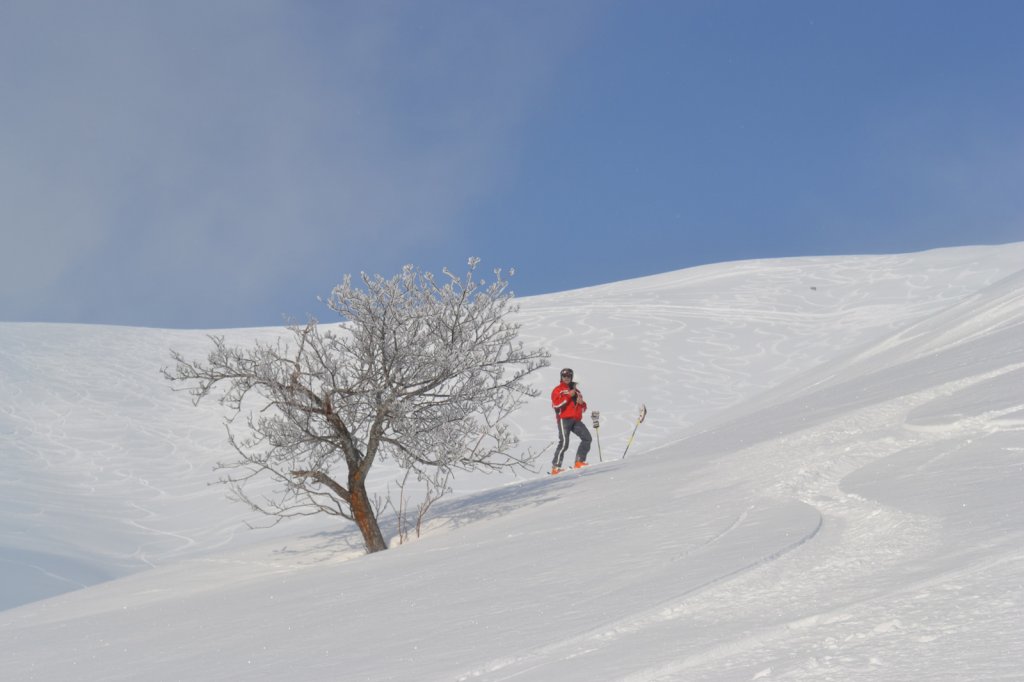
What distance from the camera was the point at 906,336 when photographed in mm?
14344

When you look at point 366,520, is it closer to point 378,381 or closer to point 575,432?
point 378,381

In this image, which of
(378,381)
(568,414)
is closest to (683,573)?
(378,381)

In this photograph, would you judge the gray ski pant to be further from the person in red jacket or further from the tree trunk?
the tree trunk

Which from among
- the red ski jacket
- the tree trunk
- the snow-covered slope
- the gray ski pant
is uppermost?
the red ski jacket

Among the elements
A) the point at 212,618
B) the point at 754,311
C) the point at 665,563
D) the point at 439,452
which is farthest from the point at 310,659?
the point at 754,311

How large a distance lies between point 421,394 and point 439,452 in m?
0.61

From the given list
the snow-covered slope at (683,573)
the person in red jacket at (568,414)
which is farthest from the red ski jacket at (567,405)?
the snow-covered slope at (683,573)

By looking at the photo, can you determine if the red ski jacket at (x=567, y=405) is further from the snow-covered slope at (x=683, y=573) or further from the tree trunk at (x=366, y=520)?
the tree trunk at (x=366, y=520)

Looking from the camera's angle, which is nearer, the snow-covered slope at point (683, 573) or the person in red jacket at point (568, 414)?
the snow-covered slope at point (683, 573)

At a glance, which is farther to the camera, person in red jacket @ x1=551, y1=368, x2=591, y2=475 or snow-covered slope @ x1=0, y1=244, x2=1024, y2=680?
person in red jacket @ x1=551, y1=368, x2=591, y2=475

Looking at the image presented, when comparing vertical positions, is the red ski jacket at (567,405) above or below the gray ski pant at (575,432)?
above

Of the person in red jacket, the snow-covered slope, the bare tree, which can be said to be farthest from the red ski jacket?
the bare tree

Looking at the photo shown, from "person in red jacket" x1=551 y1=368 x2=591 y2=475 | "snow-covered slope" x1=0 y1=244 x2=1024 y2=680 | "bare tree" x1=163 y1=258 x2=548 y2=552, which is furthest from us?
"person in red jacket" x1=551 y1=368 x2=591 y2=475

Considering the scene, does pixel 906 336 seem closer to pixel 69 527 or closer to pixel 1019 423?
pixel 1019 423
